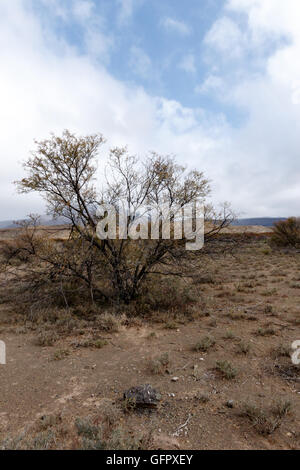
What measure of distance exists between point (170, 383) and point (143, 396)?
0.70 metres

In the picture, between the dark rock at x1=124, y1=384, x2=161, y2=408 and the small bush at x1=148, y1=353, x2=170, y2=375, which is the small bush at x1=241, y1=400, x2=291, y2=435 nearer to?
the dark rock at x1=124, y1=384, x2=161, y2=408

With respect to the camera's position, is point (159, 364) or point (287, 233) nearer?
point (159, 364)

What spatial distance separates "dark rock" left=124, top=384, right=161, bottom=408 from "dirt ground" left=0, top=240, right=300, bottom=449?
0.33ft

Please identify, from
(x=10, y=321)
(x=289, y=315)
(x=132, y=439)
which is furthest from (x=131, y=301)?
(x=132, y=439)

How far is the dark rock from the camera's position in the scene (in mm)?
3309

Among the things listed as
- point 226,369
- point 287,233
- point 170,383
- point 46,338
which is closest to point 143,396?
point 170,383

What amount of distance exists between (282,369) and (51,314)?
5736 mm

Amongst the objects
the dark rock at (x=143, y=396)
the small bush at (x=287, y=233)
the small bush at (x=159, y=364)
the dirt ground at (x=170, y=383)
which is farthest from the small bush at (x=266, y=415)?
the small bush at (x=287, y=233)

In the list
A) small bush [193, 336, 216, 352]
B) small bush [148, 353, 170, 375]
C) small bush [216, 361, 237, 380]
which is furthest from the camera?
small bush [193, 336, 216, 352]

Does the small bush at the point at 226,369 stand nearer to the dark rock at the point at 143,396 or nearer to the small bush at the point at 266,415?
the small bush at the point at 266,415

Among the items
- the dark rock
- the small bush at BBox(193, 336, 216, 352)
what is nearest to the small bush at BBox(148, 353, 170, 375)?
the dark rock

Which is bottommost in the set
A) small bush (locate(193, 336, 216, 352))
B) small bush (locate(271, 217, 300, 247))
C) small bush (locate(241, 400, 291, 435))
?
small bush (locate(193, 336, 216, 352))

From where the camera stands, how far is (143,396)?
11.1 feet

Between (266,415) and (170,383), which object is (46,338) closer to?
(170,383)
